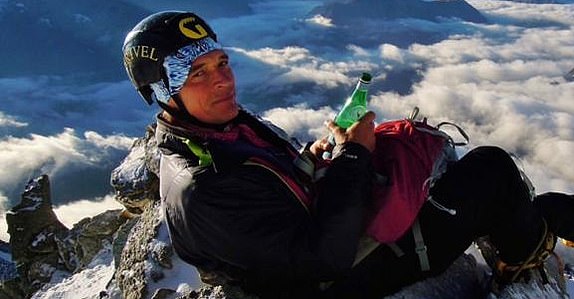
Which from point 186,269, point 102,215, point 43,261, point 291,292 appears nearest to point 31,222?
point 43,261

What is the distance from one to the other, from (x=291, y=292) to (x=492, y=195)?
1.84m

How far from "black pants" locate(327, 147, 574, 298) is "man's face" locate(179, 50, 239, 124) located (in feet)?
5.51

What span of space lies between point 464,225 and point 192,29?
2694 millimetres

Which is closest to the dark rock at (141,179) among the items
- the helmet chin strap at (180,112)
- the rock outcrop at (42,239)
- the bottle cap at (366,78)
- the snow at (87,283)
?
the snow at (87,283)

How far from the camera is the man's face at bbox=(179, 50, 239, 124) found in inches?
175

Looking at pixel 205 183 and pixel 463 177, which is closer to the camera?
pixel 205 183

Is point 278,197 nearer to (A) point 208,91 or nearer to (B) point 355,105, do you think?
(A) point 208,91

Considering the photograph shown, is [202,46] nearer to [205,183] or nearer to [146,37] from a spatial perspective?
[146,37]

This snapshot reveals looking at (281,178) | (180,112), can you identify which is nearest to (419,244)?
(281,178)

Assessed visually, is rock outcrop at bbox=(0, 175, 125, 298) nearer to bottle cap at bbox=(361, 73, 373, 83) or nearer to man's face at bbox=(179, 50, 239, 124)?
bottle cap at bbox=(361, 73, 373, 83)

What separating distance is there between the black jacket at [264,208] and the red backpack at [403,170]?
1.26 feet

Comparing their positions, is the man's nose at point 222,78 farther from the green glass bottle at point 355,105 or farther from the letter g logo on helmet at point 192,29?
the green glass bottle at point 355,105

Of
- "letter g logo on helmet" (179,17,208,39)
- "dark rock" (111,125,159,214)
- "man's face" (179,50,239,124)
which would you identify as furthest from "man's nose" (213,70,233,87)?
"dark rock" (111,125,159,214)

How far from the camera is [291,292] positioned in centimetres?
495
